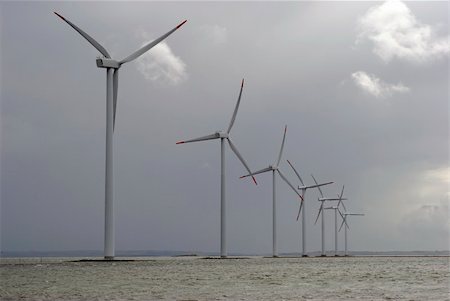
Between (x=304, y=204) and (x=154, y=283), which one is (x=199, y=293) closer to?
(x=154, y=283)

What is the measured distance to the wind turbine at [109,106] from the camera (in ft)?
201

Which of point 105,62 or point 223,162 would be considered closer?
point 105,62


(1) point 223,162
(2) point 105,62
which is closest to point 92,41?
(2) point 105,62

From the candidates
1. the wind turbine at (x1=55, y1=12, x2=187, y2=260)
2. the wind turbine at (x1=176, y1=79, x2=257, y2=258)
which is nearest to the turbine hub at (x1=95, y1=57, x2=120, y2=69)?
the wind turbine at (x1=55, y1=12, x2=187, y2=260)

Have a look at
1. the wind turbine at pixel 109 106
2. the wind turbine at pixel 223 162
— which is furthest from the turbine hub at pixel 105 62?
the wind turbine at pixel 223 162

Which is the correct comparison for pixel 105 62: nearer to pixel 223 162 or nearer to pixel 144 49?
pixel 144 49

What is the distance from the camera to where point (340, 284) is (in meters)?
30.2

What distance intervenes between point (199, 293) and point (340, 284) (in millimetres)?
7864

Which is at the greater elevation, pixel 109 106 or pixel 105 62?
pixel 105 62

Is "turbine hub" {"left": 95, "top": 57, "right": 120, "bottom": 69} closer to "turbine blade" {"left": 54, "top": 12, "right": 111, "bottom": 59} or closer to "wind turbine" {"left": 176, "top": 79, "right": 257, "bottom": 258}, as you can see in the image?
"turbine blade" {"left": 54, "top": 12, "right": 111, "bottom": 59}

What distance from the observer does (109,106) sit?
64.1 m

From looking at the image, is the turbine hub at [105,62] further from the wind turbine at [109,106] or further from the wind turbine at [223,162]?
the wind turbine at [223,162]

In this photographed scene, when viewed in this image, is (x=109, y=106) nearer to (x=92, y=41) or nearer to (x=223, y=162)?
(x=92, y=41)

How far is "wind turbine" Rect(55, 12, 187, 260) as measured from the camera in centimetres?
6122
